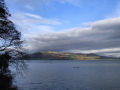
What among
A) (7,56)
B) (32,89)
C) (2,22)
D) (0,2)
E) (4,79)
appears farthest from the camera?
(32,89)

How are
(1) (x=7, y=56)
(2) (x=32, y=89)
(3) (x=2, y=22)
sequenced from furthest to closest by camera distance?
(2) (x=32, y=89), (1) (x=7, y=56), (3) (x=2, y=22)

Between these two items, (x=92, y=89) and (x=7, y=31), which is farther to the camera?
(x=92, y=89)

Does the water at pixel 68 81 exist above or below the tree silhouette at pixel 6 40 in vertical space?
below

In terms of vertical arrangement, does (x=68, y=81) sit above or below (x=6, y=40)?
below

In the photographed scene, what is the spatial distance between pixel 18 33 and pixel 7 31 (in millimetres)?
2240

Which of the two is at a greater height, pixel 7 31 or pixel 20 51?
pixel 7 31

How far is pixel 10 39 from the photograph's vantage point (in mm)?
21922

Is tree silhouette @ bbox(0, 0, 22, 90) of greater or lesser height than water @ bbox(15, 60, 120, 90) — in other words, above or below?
above

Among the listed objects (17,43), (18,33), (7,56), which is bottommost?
(7,56)

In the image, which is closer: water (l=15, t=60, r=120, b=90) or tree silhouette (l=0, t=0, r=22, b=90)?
tree silhouette (l=0, t=0, r=22, b=90)

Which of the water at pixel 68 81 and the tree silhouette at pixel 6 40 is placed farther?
the water at pixel 68 81

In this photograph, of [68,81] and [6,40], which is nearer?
[6,40]

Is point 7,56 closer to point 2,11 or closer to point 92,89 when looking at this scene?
point 2,11


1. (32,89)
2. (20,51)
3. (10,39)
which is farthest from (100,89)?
(10,39)
